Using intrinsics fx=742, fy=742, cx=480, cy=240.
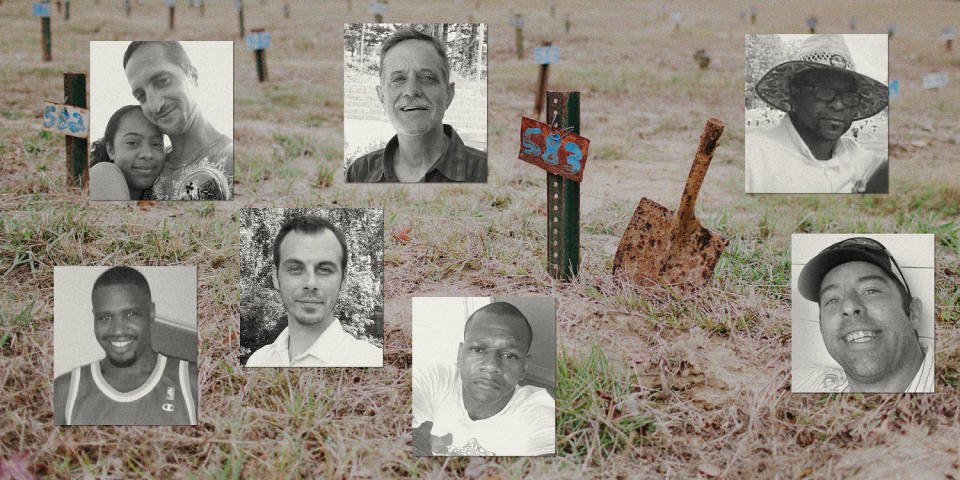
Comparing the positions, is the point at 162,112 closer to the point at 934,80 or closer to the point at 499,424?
the point at 499,424

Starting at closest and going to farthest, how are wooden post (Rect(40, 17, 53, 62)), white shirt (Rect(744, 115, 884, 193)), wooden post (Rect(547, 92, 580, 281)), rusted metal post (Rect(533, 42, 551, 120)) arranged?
wooden post (Rect(547, 92, 580, 281)), white shirt (Rect(744, 115, 884, 193)), wooden post (Rect(40, 17, 53, 62)), rusted metal post (Rect(533, 42, 551, 120))

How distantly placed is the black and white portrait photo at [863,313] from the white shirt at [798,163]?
42 centimetres

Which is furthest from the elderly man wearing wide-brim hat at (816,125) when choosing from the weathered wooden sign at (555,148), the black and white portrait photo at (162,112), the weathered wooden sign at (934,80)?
the black and white portrait photo at (162,112)

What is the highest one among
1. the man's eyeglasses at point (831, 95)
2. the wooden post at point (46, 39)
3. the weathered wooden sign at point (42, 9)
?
the weathered wooden sign at point (42, 9)

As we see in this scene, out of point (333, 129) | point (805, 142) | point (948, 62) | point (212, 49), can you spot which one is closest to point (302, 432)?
point (212, 49)

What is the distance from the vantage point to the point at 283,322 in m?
2.93

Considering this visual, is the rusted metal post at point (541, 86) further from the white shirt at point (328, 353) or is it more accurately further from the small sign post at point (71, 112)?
the small sign post at point (71, 112)

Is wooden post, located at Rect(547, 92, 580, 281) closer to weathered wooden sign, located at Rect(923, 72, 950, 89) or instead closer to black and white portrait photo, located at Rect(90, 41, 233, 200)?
black and white portrait photo, located at Rect(90, 41, 233, 200)

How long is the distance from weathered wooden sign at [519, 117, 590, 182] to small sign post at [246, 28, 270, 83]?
1788 mm

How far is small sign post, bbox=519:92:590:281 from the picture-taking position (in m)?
2.90

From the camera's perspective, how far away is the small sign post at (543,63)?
12.7 ft

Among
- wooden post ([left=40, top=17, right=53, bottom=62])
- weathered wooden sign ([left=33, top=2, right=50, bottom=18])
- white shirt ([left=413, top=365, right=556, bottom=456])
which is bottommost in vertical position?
white shirt ([left=413, top=365, right=556, bottom=456])

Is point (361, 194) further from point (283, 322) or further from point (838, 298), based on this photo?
point (838, 298)

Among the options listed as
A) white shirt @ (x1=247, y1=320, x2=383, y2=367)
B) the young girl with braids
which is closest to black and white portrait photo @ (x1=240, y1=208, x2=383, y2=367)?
white shirt @ (x1=247, y1=320, x2=383, y2=367)
